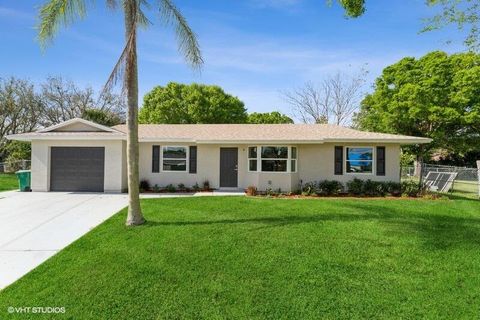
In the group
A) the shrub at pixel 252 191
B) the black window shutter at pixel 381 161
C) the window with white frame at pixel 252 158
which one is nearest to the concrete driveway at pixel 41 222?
the shrub at pixel 252 191

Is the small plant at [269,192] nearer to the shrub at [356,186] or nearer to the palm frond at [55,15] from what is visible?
the shrub at [356,186]

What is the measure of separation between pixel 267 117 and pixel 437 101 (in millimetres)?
19566

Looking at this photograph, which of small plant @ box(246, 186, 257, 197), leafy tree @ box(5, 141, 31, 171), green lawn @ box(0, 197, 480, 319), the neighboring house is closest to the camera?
green lawn @ box(0, 197, 480, 319)

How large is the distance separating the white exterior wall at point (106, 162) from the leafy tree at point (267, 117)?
1037 inches

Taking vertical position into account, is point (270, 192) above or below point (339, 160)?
below

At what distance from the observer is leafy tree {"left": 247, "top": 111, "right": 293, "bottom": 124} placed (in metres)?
39.5

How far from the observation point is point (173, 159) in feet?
51.0

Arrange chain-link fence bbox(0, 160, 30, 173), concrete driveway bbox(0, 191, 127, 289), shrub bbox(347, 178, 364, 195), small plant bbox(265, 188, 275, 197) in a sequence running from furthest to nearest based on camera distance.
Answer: chain-link fence bbox(0, 160, 30, 173), shrub bbox(347, 178, 364, 195), small plant bbox(265, 188, 275, 197), concrete driveway bbox(0, 191, 127, 289)

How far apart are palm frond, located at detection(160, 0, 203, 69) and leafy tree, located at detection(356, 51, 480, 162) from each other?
22488 millimetres

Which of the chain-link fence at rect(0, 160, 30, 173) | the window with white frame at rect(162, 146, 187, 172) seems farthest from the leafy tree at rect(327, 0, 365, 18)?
the chain-link fence at rect(0, 160, 30, 173)

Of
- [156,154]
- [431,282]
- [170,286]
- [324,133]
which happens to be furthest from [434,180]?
[170,286]

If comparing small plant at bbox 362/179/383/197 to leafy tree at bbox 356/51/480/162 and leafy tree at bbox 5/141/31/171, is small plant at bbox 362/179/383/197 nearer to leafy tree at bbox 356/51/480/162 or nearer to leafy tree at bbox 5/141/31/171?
leafy tree at bbox 356/51/480/162

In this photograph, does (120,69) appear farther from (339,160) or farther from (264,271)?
(339,160)

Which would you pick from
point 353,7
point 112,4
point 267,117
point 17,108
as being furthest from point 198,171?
point 17,108
